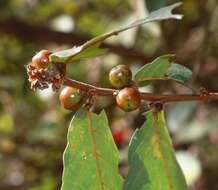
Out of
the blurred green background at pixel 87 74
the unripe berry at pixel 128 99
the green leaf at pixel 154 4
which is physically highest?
the blurred green background at pixel 87 74

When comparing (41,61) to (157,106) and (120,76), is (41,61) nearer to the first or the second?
(120,76)

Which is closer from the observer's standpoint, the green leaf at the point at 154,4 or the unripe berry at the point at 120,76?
the unripe berry at the point at 120,76

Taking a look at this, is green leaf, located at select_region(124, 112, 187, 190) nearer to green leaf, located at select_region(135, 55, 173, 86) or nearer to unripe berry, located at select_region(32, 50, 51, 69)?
green leaf, located at select_region(135, 55, 173, 86)

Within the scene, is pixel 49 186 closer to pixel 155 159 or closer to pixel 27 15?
pixel 27 15

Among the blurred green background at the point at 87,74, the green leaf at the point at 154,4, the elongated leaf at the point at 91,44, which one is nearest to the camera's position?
the elongated leaf at the point at 91,44

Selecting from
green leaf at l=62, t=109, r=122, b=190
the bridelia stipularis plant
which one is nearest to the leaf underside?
the bridelia stipularis plant

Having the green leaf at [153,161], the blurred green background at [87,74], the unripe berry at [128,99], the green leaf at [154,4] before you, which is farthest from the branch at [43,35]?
the unripe berry at [128,99]

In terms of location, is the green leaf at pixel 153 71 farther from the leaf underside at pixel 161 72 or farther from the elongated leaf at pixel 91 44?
the elongated leaf at pixel 91 44

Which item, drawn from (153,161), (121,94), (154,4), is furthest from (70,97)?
(154,4)
